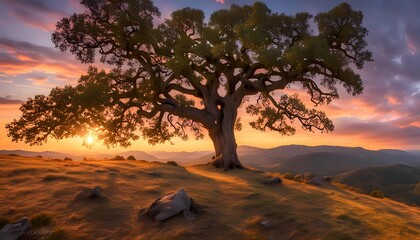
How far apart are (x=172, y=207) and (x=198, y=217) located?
3.72 feet

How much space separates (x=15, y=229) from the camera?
32.9 feet

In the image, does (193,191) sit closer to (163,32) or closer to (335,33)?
(163,32)

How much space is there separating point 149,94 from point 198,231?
70.2ft

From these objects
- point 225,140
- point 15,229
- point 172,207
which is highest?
point 225,140

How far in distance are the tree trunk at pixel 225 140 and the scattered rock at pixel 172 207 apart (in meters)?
16.1

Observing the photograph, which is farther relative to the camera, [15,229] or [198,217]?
[198,217]

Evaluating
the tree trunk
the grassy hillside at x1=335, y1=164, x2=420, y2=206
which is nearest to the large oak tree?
the tree trunk

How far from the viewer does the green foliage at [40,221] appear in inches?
423

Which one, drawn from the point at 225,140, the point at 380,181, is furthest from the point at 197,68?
the point at 380,181

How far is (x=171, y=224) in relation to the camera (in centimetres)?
1140

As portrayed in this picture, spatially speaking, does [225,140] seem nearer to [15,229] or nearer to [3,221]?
[3,221]

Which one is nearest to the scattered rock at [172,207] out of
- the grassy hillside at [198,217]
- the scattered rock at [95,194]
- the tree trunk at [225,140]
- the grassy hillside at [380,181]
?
the grassy hillside at [198,217]

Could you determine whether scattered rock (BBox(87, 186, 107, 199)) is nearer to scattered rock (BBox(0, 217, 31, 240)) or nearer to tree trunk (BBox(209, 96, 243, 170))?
scattered rock (BBox(0, 217, 31, 240))

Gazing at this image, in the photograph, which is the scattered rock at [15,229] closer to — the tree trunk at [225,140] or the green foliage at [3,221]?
the green foliage at [3,221]
